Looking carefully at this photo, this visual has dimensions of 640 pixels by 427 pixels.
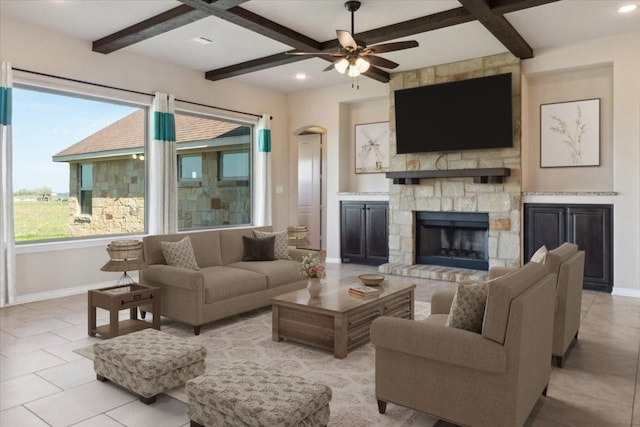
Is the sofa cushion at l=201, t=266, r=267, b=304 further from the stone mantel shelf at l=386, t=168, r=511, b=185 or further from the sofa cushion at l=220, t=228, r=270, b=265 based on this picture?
the stone mantel shelf at l=386, t=168, r=511, b=185

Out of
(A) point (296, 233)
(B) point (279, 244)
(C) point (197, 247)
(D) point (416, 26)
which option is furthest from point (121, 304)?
(D) point (416, 26)

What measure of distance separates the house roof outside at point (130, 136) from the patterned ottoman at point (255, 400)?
15.4 ft

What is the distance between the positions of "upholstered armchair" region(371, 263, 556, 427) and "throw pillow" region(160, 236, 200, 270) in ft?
8.72

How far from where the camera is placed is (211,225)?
7.70 metres

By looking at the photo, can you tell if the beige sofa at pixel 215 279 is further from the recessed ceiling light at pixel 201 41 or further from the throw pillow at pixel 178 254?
the recessed ceiling light at pixel 201 41

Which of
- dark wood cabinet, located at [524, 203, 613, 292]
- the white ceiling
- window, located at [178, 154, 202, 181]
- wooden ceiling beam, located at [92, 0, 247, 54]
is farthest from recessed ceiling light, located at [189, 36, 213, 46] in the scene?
dark wood cabinet, located at [524, 203, 613, 292]

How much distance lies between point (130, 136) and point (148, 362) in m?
4.68

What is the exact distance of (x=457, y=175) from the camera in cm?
661

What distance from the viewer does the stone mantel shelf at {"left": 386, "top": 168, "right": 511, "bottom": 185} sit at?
6277 millimetres

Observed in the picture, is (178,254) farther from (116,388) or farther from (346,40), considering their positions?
(346,40)

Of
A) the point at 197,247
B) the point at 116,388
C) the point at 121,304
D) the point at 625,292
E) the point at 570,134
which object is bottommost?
the point at 116,388

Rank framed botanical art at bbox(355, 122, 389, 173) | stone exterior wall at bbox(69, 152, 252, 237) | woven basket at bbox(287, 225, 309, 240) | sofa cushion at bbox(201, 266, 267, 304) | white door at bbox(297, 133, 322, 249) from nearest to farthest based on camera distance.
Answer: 1. sofa cushion at bbox(201, 266, 267, 304)
2. stone exterior wall at bbox(69, 152, 252, 237)
3. woven basket at bbox(287, 225, 309, 240)
4. framed botanical art at bbox(355, 122, 389, 173)
5. white door at bbox(297, 133, 322, 249)

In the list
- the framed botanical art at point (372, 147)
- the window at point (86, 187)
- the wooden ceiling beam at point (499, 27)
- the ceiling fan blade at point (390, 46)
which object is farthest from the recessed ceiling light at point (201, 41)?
the framed botanical art at point (372, 147)

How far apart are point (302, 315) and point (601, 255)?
14.3 feet
